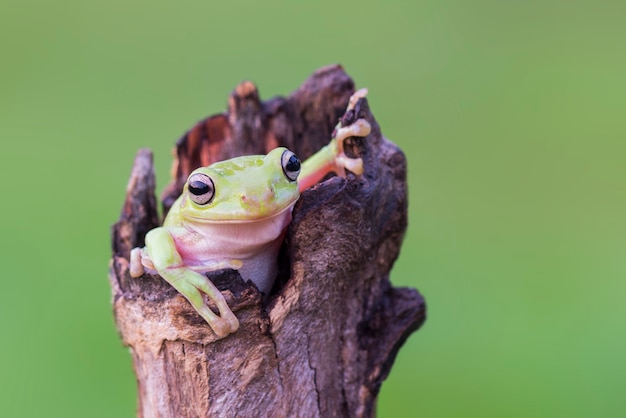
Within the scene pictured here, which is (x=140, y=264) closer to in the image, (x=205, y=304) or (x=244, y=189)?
(x=205, y=304)

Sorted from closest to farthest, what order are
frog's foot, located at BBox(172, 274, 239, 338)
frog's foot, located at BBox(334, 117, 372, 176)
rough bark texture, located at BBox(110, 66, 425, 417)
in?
frog's foot, located at BBox(172, 274, 239, 338)
rough bark texture, located at BBox(110, 66, 425, 417)
frog's foot, located at BBox(334, 117, 372, 176)

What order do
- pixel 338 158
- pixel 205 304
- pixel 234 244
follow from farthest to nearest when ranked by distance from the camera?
pixel 338 158, pixel 234 244, pixel 205 304

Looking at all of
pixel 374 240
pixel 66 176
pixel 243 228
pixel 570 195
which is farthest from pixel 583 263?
pixel 66 176

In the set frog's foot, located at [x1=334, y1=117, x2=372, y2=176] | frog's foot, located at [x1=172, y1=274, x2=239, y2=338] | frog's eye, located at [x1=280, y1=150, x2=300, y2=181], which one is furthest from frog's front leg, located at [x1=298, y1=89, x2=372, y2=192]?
frog's foot, located at [x1=172, y1=274, x2=239, y2=338]

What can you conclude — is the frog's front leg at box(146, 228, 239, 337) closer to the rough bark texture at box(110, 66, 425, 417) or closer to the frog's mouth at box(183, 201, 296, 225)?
the rough bark texture at box(110, 66, 425, 417)

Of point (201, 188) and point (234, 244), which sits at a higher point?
point (201, 188)

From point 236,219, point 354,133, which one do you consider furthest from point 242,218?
point 354,133
